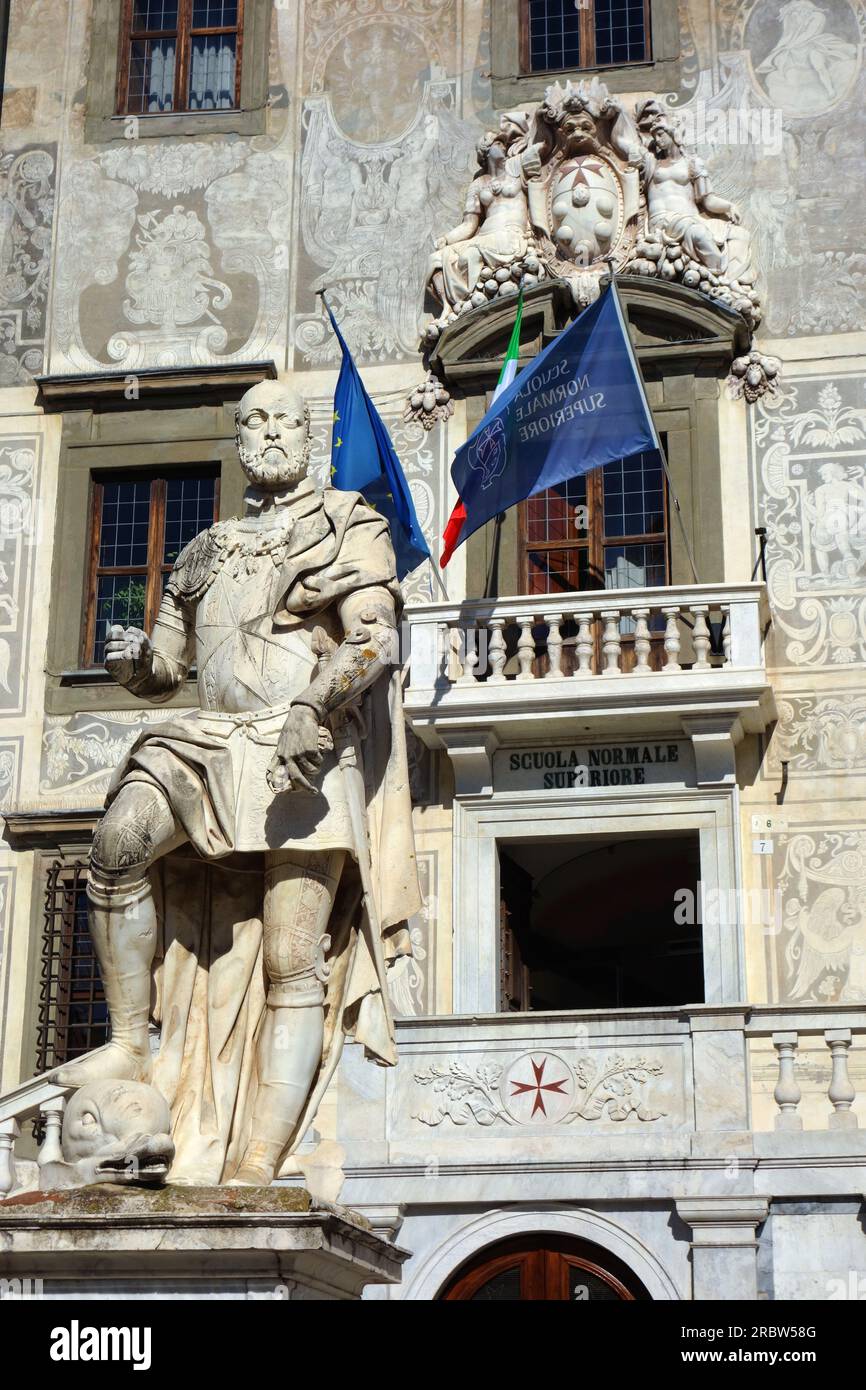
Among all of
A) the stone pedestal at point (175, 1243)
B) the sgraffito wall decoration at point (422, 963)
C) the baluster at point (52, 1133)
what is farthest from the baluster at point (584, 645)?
the stone pedestal at point (175, 1243)

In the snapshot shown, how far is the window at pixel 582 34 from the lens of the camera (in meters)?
20.9

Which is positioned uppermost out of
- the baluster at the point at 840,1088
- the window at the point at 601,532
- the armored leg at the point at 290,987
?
the window at the point at 601,532

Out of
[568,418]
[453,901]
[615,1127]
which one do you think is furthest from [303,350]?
[615,1127]

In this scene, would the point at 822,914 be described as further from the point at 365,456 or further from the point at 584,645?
the point at 365,456

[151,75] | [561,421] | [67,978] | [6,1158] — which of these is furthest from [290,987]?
[151,75]

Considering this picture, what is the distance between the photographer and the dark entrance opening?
2430 cm

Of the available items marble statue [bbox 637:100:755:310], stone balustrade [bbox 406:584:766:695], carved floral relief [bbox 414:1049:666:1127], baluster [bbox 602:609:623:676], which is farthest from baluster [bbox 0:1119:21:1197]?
marble statue [bbox 637:100:755:310]

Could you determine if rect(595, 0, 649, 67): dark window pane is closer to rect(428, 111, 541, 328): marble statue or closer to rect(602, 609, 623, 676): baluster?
rect(428, 111, 541, 328): marble statue

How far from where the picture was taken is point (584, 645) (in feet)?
61.2

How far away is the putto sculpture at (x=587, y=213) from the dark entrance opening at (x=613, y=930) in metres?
5.88

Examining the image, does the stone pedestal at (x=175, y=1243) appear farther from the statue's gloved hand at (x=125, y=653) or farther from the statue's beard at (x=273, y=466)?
the statue's beard at (x=273, y=466)

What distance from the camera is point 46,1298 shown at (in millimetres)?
6574

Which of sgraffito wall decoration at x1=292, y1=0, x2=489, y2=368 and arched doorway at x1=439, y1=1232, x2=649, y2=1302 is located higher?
sgraffito wall decoration at x1=292, y1=0, x2=489, y2=368

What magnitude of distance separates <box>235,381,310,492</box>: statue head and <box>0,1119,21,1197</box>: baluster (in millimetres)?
7565
